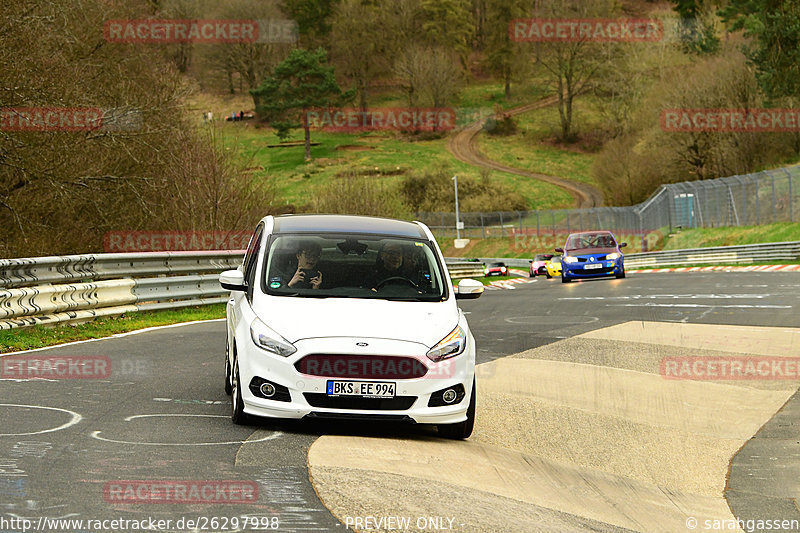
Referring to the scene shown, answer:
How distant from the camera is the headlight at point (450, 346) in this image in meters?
7.80

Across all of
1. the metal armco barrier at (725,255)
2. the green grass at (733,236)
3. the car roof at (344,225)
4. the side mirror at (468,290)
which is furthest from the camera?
the green grass at (733,236)

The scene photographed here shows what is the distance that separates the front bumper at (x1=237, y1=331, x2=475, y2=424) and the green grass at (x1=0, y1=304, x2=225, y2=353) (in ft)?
20.1

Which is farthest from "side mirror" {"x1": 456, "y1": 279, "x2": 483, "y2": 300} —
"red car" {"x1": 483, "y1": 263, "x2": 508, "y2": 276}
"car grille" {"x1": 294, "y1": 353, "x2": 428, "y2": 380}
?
"red car" {"x1": 483, "y1": 263, "x2": 508, "y2": 276}

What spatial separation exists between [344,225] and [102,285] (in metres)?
7.87

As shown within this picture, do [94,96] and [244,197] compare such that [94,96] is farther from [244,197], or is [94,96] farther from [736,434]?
[736,434]

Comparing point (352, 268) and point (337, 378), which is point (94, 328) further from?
point (337, 378)

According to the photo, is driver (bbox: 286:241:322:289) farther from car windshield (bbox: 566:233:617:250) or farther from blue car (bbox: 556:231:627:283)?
car windshield (bbox: 566:233:617:250)

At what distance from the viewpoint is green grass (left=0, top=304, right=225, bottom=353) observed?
43.4 ft

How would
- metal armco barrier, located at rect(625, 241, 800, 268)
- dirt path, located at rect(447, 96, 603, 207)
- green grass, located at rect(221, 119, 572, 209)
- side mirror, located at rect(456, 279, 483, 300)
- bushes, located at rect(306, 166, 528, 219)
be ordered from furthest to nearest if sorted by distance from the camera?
green grass, located at rect(221, 119, 572, 209) < dirt path, located at rect(447, 96, 603, 207) < bushes, located at rect(306, 166, 528, 219) < metal armco barrier, located at rect(625, 241, 800, 268) < side mirror, located at rect(456, 279, 483, 300)

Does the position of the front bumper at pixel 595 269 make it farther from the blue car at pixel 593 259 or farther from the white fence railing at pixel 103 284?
the white fence railing at pixel 103 284

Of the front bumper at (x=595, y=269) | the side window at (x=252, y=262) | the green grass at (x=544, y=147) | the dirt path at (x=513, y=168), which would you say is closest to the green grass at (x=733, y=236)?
the front bumper at (x=595, y=269)

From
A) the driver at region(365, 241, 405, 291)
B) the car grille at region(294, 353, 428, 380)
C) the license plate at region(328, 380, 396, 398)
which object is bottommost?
the license plate at region(328, 380, 396, 398)

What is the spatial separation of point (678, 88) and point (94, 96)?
49365 millimetres

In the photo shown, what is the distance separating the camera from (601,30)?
118188mm
